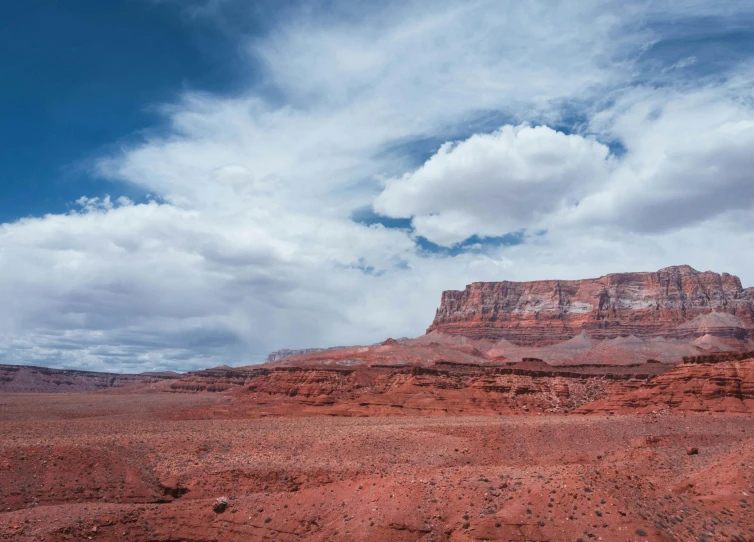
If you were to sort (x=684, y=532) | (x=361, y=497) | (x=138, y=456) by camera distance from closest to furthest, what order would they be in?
(x=684, y=532) → (x=361, y=497) → (x=138, y=456)

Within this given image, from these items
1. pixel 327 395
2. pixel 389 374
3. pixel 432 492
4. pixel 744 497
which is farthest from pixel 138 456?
pixel 389 374

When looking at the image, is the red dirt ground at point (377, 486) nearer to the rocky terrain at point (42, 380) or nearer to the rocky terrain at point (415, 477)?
the rocky terrain at point (415, 477)

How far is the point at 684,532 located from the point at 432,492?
847cm

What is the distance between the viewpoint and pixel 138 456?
106ft

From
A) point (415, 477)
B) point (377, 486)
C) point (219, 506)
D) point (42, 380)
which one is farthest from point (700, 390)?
point (42, 380)

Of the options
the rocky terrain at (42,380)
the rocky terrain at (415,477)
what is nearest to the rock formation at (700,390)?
the rocky terrain at (415,477)

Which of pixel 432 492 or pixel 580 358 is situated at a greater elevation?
pixel 580 358

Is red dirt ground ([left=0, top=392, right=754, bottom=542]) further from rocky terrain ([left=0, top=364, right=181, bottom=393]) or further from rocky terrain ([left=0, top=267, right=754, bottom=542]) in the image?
rocky terrain ([left=0, top=364, right=181, bottom=393])

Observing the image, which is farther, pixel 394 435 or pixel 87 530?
pixel 394 435

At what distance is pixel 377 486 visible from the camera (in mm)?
22469

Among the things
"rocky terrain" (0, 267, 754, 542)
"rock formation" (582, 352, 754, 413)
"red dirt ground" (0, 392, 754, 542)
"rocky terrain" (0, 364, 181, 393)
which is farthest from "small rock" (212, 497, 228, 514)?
"rocky terrain" (0, 364, 181, 393)

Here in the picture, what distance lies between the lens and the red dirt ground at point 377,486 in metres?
18.2

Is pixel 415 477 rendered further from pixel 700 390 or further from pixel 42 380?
pixel 42 380

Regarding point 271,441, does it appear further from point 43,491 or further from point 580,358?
point 580,358
